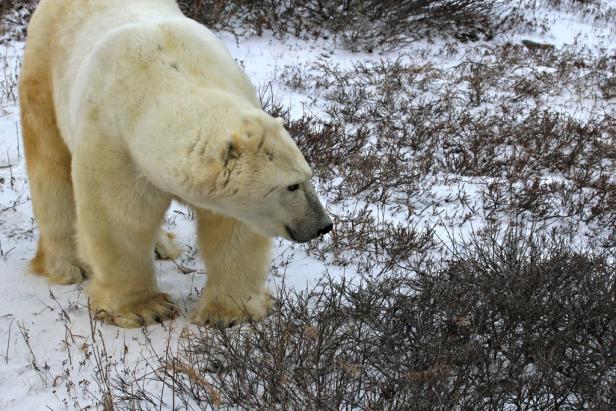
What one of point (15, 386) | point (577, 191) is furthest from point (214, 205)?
point (577, 191)

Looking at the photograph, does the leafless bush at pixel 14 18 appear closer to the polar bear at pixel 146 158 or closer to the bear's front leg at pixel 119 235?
the polar bear at pixel 146 158

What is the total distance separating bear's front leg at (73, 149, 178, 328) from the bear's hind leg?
1.45 ft

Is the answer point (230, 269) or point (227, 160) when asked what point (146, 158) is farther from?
point (230, 269)

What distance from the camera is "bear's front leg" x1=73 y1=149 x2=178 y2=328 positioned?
280 cm

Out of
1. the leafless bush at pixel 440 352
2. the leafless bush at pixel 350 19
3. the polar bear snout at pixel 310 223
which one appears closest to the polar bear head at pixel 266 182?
the polar bear snout at pixel 310 223

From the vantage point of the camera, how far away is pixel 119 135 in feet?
8.92

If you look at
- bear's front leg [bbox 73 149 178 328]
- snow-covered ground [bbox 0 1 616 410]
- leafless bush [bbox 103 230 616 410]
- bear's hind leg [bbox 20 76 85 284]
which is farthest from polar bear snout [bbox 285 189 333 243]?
bear's hind leg [bbox 20 76 85 284]

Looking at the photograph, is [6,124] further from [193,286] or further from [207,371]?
[207,371]

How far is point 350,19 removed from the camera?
29.2 ft

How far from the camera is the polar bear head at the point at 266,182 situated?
2.38 meters

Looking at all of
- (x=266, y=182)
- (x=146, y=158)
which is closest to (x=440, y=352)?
(x=266, y=182)

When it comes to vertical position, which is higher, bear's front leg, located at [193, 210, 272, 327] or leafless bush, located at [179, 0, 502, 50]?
leafless bush, located at [179, 0, 502, 50]

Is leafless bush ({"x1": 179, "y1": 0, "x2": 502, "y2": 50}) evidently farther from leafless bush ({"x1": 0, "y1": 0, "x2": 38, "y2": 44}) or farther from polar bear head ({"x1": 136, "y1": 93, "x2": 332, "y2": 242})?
polar bear head ({"x1": 136, "y1": 93, "x2": 332, "y2": 242})

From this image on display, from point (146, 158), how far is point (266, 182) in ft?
1.62
